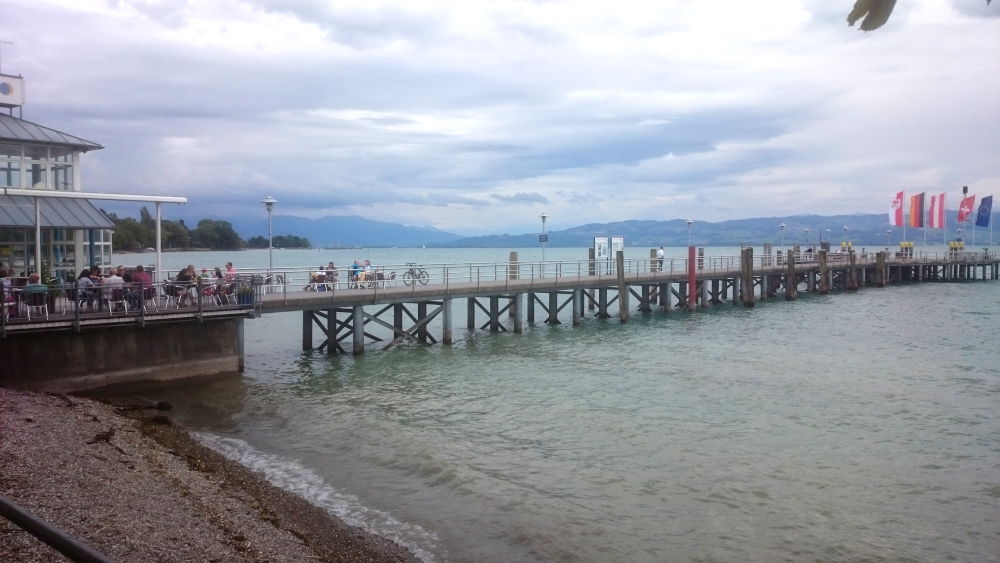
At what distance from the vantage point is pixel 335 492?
1159cm

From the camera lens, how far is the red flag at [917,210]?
66875 millimetres

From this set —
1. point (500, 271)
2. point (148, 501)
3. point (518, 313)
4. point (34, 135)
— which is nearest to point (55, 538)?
point (148, 501)

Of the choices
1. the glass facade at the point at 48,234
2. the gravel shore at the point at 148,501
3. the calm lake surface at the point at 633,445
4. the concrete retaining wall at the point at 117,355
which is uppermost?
the glass facade at the point at 48,234

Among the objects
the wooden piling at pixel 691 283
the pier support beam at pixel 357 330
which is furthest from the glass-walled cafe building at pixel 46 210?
the wooden piling at pixel 691 283

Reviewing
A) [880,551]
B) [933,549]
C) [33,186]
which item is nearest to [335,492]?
[880,551]

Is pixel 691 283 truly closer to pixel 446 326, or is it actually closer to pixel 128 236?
pixel 446 326

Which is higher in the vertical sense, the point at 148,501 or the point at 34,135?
the point at 34,135

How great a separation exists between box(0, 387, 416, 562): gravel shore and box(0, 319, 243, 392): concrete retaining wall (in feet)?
9.52

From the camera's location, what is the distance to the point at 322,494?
1145cm

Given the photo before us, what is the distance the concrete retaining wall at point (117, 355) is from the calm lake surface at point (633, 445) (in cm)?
68

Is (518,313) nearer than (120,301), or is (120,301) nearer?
(120,301)

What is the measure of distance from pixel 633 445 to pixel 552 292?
1948 cm

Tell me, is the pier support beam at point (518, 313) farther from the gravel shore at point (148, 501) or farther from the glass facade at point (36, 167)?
the gravel shore at point (148, 501)

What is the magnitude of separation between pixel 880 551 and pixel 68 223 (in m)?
19.1
